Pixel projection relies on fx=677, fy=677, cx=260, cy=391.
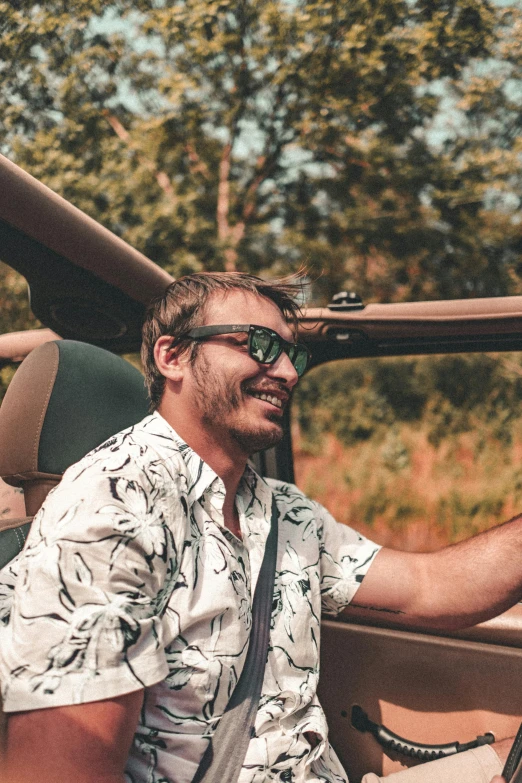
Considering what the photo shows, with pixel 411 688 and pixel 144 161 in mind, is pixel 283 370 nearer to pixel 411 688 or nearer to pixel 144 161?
pixel 411 688

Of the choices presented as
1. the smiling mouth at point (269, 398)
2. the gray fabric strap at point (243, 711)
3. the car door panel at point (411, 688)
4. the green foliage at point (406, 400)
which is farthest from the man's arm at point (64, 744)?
the green foliage at point (406, 400)

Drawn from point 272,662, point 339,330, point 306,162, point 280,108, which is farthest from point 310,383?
point 272,662

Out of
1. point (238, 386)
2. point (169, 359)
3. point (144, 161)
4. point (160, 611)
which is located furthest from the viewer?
point (144, 161)

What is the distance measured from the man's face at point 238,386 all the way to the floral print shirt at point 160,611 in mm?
116

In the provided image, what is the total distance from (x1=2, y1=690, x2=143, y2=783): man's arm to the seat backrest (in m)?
0.49

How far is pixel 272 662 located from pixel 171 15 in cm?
540

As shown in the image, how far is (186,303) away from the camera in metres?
1.75

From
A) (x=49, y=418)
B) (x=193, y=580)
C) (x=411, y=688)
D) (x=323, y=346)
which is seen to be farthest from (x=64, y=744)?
(x=323, y=346)

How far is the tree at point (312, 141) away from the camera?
5379mm

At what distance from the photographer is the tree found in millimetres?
5379

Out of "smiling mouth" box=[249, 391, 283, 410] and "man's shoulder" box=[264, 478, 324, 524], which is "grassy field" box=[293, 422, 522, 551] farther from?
"smiling mouth" box=[249, 391, 283, 410]

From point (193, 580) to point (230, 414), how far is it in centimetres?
41

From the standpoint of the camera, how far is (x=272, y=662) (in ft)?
4.84

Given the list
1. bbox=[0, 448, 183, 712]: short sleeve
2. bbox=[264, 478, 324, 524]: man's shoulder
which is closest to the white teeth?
bbox=[264, 478, 324, 524]: man's shoulder
